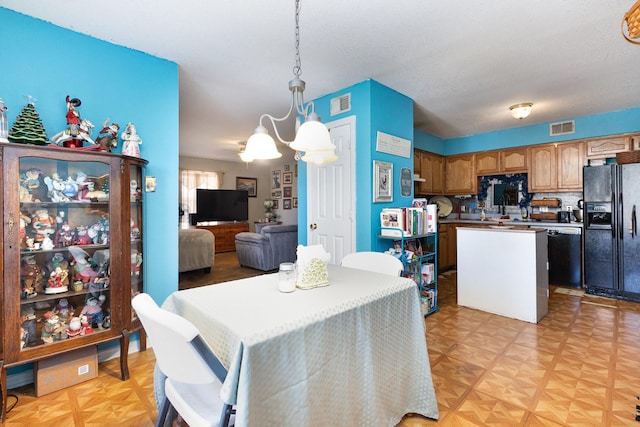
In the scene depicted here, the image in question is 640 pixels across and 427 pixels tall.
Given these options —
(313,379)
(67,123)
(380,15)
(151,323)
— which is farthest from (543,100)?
(67,123)

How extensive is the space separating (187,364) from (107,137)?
6.45ft

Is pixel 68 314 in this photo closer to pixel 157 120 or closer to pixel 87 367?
pixel 87 367

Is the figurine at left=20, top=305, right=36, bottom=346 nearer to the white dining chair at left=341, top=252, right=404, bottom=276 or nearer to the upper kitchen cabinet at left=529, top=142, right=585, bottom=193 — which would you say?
the white dining chair at left=341, top=252, right=404, bottom=276

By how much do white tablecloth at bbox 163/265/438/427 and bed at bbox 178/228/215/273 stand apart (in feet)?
12.4

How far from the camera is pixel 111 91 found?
240cm

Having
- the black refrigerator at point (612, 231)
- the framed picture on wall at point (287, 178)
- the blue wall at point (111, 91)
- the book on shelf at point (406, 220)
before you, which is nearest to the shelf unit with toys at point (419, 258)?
the book on shelf at point (406, 220)

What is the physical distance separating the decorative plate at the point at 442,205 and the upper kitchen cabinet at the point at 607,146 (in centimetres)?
216

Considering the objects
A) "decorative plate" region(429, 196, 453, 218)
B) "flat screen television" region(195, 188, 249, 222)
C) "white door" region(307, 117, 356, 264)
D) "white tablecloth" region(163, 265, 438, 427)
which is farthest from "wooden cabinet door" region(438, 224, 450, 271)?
"flat screen television" region(195, 188, 249, 222)

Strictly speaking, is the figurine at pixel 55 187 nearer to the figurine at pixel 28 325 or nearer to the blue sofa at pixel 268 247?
the figurine at pixel 28 325

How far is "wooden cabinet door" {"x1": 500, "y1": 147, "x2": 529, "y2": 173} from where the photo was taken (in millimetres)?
4988

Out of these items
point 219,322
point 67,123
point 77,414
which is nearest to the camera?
point 219,322

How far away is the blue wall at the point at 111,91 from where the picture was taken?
205cm

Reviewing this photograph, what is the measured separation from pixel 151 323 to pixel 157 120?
213 cm

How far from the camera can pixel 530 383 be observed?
2012mm
